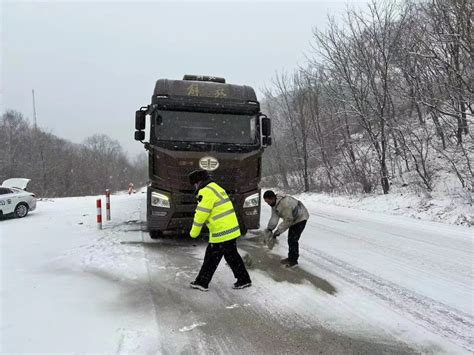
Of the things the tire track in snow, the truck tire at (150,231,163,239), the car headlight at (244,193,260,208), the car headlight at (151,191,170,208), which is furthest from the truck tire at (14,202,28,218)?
the tire track in snow

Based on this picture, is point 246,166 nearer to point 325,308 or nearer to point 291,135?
point 325,308

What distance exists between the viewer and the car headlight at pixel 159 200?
7.67 m

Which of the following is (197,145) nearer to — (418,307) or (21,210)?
(418,307)

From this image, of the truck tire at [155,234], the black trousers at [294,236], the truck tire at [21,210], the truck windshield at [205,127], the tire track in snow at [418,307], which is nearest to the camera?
the tire track in snow at [418,307]

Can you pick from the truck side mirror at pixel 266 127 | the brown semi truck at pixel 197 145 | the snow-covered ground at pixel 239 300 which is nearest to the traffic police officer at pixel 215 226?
the snow-covered ground at pixel 239 300

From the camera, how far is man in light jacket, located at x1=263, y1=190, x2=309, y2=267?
20.4 ft

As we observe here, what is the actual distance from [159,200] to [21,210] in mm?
10394

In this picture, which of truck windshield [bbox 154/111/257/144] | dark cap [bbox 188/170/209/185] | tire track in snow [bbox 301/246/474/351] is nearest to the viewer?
tire track in snow [bbox 301/246/474/351]

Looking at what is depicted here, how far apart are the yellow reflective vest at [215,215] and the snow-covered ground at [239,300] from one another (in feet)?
2.63

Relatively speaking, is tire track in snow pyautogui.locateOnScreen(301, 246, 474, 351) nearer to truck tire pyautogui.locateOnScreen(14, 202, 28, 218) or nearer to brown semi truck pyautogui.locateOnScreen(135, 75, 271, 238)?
brown semi truck pyautogui.locateOnScreen(135, 75, 271, 238)

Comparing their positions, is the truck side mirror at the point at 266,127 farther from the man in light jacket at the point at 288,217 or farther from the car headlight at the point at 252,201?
the man in light jacket at the point at 288,217

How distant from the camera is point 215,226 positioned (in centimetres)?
524

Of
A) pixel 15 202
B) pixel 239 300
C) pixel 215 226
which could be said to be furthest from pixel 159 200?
pixel 15 202

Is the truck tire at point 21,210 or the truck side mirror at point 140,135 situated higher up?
the truck side mirror at point 140,135
